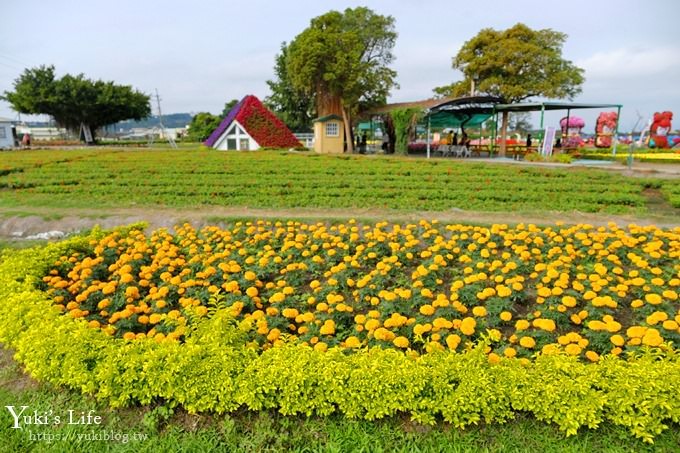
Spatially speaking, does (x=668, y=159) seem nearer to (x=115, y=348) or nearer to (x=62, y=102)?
(x=115, y=348)

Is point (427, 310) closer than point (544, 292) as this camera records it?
Yes

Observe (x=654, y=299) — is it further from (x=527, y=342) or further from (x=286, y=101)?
(x=286, y=101)

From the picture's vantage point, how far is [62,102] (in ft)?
125

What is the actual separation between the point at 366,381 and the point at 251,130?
2805 centimetres

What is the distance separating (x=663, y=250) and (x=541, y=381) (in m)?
3.64

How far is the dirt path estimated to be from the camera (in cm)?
784

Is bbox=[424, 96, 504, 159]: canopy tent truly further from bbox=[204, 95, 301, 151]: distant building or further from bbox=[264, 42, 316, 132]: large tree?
bbox=[264, 42, 316, 132]: large tree

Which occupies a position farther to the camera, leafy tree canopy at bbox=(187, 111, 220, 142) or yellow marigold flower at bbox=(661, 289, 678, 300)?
leafy tree canopy at bbox=(187, 111, 220, 142)

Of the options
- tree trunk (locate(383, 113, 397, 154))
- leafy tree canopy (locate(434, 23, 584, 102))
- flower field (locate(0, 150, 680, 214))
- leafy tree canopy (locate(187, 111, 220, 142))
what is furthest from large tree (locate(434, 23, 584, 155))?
leafy tree canopy (locate(187, 111, 220, 142))

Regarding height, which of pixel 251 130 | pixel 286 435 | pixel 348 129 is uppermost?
pixel 251 130

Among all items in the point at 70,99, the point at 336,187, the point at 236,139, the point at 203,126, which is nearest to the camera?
the point at 336,187

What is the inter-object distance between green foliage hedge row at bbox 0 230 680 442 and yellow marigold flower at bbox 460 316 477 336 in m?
0.41

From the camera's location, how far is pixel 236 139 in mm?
29234

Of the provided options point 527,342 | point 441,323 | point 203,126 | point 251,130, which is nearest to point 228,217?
point 441,323
